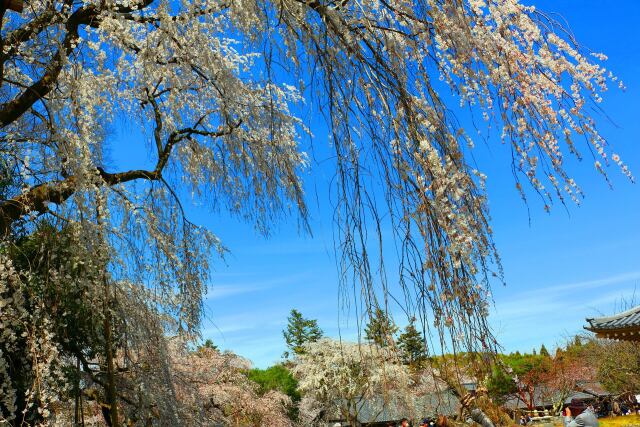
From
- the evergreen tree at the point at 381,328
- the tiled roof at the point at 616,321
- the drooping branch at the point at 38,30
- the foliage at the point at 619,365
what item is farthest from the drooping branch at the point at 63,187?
the foliage at the point at 619,365

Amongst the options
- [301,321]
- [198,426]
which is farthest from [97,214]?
[301,321]

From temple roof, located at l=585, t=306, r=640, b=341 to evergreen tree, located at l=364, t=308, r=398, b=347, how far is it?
26.1 ft

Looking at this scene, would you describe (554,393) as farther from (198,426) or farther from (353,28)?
(353,28)

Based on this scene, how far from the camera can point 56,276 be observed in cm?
453

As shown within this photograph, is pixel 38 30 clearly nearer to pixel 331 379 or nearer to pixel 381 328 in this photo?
pixel 381 328

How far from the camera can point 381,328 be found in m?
1.56

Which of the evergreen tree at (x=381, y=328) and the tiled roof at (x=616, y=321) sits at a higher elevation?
the tiled roof at (x=616, y=321)

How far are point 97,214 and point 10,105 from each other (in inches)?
47.1

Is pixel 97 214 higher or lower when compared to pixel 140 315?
higher

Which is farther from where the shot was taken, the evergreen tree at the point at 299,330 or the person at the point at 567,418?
the evergreen tree at the point at 299,330

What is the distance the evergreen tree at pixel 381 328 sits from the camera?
1.51m

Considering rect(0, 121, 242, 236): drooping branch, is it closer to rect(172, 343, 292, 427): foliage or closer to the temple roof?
the temple roof

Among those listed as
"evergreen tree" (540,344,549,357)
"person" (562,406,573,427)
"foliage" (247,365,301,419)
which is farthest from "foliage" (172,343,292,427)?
"evergreen tree" (540,344,549,357)

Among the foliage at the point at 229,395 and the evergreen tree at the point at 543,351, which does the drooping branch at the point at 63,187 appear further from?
the evergreen tree at the point at 543,351
